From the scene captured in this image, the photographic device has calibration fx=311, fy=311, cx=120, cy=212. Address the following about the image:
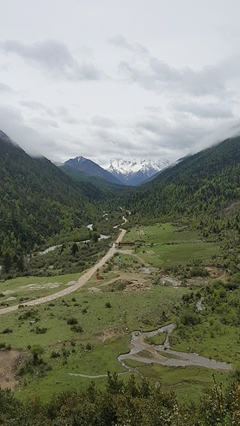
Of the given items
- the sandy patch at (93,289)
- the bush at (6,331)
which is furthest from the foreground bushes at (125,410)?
the sandy patch at (93,289)

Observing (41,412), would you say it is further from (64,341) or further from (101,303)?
(101,303)

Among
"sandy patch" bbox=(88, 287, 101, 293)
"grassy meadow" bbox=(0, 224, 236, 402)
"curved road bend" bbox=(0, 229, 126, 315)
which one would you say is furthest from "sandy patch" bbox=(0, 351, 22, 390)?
"sandy patch" bbox=(88, 287, 101, 293)

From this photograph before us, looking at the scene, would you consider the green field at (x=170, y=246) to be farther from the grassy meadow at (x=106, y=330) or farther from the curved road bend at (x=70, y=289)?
the grassy meadow at (x=106, y=330)

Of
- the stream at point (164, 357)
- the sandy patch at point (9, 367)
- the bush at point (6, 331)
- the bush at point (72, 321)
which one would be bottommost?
the stream at point (164, 357)

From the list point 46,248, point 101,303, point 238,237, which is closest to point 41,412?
point 101,303

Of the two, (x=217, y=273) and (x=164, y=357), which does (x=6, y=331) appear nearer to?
(x=164, y=357)

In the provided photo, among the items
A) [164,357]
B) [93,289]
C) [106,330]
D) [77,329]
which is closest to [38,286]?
[93,289]
